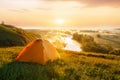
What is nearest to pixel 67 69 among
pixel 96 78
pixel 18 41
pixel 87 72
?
pixel 87 72

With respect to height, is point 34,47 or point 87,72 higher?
point 34,47

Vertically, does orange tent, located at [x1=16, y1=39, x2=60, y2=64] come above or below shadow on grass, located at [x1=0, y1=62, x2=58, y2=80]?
above

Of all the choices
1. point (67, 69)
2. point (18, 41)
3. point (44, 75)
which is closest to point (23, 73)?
point (44, 75)

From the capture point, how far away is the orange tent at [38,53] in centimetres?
2039

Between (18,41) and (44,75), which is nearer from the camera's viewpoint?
(44,75)

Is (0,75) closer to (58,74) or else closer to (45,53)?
(58,74)

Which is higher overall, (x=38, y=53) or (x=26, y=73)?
(x=38, y=53)

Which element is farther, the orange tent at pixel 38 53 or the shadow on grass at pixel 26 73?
the orange tent at pixel 38 53

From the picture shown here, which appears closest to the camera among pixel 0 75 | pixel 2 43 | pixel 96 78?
pixel 0 75

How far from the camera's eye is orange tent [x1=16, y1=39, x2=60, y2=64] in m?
20.4

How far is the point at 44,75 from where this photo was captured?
1544cm

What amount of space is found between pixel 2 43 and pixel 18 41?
932 cm

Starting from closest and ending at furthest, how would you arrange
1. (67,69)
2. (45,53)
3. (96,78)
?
1. (96,78)
2. (67,69)
3. (45,53)

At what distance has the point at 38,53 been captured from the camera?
20703mm
